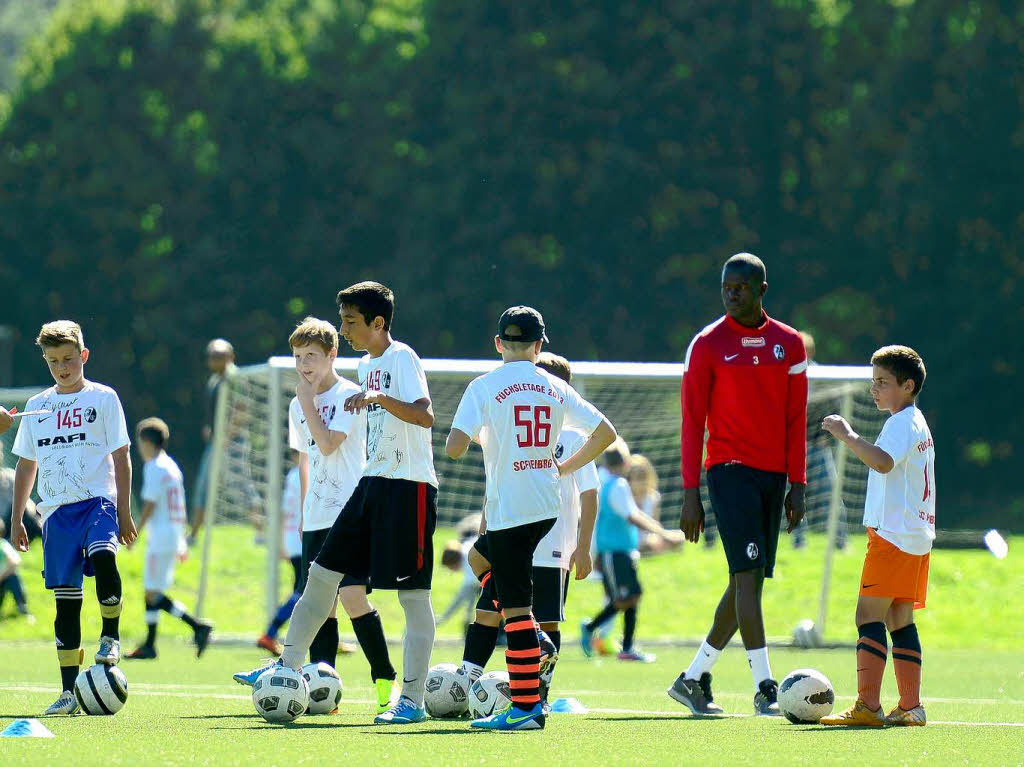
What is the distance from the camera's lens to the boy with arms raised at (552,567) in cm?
849

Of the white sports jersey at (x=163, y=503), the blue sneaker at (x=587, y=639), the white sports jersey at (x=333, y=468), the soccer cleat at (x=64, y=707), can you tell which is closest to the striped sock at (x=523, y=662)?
the white sports jersey at (x=333, y=468)

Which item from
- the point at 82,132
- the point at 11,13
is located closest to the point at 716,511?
the point at 82,132

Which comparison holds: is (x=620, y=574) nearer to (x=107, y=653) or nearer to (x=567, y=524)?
(x=567, y=524)

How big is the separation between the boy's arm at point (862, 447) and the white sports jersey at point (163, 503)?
25.4 ft

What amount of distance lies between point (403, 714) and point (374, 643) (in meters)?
0.77

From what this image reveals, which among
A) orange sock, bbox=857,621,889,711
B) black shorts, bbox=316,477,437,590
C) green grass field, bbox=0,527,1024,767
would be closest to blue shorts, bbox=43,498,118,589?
green grass field, bbox=0,527,1024,767

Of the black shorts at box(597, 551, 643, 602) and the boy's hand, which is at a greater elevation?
the boy's hand

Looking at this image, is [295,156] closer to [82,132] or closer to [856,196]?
[82,132]

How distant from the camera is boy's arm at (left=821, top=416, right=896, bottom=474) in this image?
25.4 feet

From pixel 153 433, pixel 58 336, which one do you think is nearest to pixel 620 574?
pixel 153 433

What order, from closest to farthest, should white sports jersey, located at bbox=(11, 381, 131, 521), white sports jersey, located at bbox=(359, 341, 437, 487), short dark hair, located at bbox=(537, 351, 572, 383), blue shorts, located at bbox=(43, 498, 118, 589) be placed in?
white sports jersey, located at bbox=(359, 341, 437, 487)
blue shorts, located at bbox=(43, 498, 118, 589)
white sports jersey, located at bbox=(11, 381, 131, 521)
short dark hair, located at bbox=(537, 351, 572, 383)

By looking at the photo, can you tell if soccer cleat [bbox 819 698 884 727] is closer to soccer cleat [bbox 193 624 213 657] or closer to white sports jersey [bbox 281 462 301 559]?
soccer cleat [bbox 193 624 213 657]

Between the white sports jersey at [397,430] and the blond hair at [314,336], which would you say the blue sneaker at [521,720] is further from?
the blond hair at [314,336]

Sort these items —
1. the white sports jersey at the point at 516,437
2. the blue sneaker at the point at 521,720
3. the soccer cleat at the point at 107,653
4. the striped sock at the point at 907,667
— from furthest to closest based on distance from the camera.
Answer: the soccer cleat at the point at 107,653 < the striped sock at the point at 907,667 < the white sports jersey at the point at 516,437 < the blue sneaker at the point at 521,720
